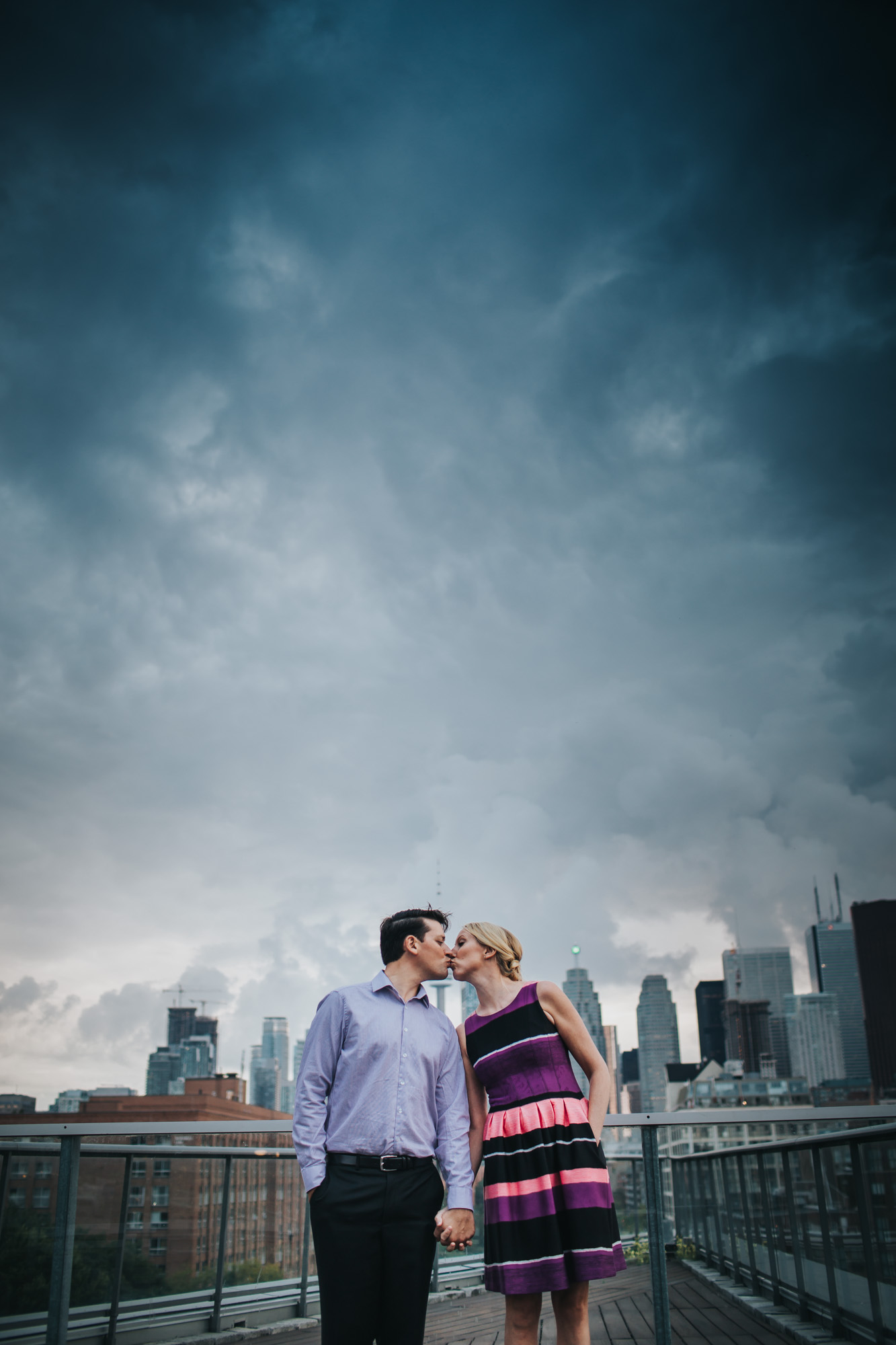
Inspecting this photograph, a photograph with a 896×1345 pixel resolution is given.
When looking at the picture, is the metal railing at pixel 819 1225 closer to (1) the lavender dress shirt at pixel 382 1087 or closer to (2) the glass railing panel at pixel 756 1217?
(2) the glass railing panel at pixel 756 1217

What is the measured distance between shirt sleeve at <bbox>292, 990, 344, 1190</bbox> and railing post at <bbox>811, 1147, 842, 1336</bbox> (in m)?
2.83

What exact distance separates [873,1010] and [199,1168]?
217959 mm

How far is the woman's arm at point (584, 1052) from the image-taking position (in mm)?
2557

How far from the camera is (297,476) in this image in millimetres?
87000

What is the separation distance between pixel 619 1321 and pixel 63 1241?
8.84 feet

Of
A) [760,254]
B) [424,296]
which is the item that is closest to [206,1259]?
[760,254]

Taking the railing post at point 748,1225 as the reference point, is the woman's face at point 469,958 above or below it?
above

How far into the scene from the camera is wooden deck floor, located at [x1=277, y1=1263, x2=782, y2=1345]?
3605mm

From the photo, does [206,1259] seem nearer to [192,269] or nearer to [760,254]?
[192,269]

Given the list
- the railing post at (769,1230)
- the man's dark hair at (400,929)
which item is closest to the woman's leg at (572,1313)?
the man's dark hair at (400,929)

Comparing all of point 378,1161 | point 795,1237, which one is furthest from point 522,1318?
point 795,1237

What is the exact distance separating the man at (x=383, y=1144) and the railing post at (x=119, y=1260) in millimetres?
1486

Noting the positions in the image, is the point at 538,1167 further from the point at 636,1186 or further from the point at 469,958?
the point at 636,1186

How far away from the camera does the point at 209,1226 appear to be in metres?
4.11
